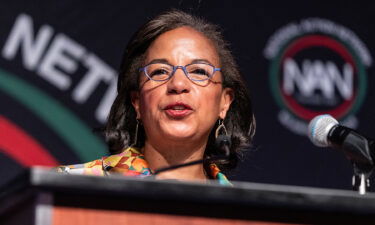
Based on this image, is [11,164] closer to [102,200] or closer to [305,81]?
[305,81]

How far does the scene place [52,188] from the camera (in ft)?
3.47

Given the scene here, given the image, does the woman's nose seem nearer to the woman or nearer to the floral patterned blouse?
the woman

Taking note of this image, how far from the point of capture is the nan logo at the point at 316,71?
3.23 meters

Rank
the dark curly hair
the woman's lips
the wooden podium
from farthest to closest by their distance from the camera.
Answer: the dark curly hair → the woman's lips → the wooden podium

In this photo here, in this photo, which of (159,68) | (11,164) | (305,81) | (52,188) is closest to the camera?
(52,188)

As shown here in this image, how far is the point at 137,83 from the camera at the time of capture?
2170 mm

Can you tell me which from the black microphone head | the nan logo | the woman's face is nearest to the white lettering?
the nan logo

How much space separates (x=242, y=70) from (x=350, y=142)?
169cm

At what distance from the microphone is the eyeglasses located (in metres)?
0.54

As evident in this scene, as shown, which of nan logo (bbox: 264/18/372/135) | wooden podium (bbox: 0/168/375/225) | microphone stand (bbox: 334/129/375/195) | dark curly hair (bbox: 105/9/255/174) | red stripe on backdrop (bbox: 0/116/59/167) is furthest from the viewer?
nan logo (bbox: 264/18/372/135)

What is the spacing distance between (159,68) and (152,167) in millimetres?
285

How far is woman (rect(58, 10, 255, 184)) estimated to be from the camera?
2012mm

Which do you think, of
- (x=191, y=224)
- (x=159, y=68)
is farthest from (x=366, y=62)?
(x=191, y=224)

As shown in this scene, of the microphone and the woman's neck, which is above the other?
the microphone
